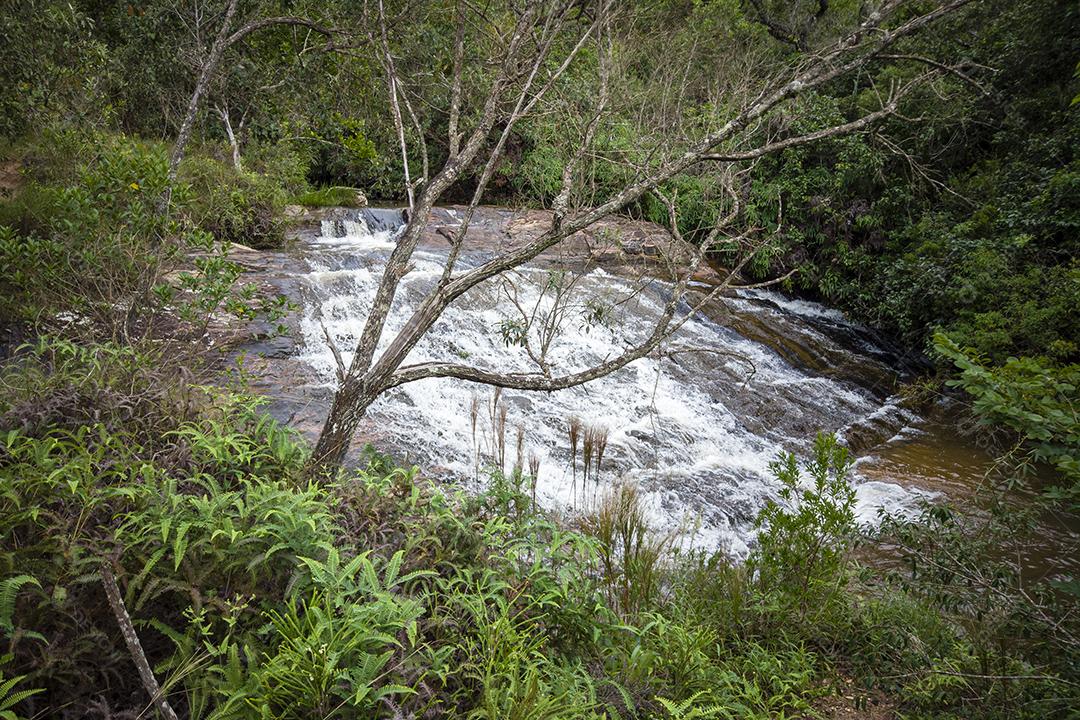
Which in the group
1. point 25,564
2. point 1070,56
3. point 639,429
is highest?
point 1070,56

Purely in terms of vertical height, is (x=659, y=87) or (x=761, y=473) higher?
(x=659, y=87)

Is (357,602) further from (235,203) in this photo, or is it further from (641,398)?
(235,203)

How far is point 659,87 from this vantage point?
40.3ft

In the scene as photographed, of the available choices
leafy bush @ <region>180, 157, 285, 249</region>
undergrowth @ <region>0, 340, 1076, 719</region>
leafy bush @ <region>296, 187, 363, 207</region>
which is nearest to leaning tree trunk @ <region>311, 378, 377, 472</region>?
undergrowth @ <region>0, 340, 1076, 719</region>

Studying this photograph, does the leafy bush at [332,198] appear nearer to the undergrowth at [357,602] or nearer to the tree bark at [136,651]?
the undergrowth at [357,602]

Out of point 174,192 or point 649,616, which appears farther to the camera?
point 174,192

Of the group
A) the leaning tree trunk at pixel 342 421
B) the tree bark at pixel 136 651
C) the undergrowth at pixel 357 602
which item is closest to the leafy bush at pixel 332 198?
the undergrowth at pixel 357 602

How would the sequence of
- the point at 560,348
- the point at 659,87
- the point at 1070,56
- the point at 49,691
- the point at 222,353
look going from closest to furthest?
the point at 49,691 → the point at 222,353 → the point at 560,348 → the point at 1070,56 → the point at 659,87

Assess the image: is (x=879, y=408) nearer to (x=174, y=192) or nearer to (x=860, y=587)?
(x=860, y=587)

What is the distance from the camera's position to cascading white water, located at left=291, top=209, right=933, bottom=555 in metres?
5.79

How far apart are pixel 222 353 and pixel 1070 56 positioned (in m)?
13.3

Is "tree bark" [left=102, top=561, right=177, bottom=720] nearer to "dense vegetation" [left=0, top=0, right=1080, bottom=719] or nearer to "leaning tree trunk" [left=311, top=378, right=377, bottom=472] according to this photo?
"dense vegetation" [left=0, top=0, right=1080, bottom=719]

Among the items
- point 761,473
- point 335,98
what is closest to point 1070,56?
point 761,473

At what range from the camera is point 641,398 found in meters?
7.43
